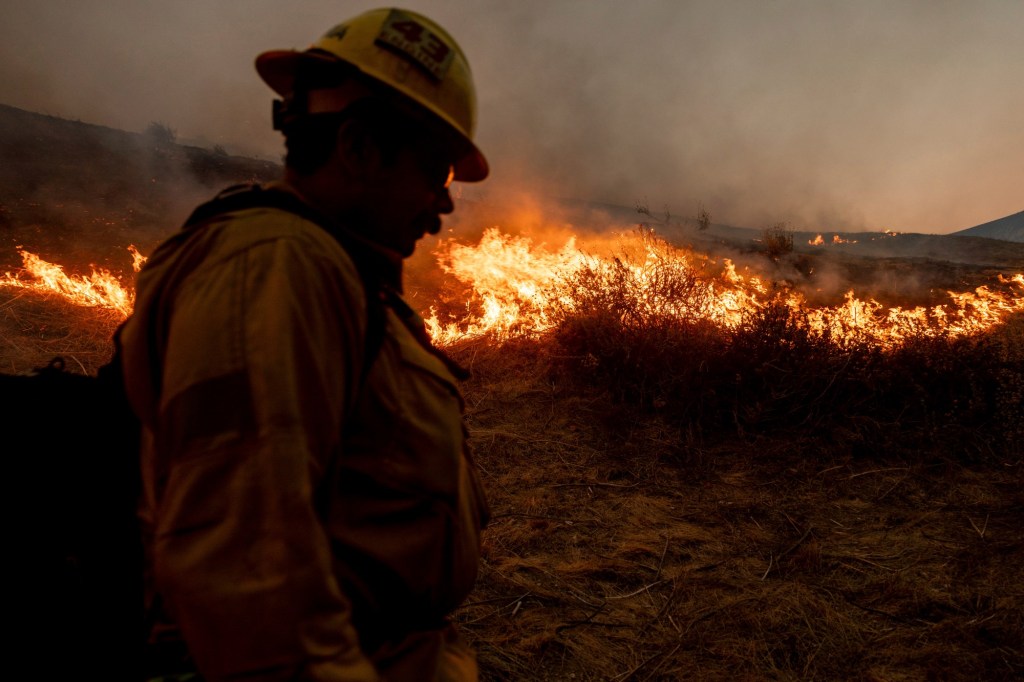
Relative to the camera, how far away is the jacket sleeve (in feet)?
2.57

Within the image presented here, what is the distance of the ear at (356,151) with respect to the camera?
47.9 inches

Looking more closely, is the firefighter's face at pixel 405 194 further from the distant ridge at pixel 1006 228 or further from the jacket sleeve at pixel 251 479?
the distant ridge at pixel 1006 228

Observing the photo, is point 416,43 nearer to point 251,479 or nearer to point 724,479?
point 251,479

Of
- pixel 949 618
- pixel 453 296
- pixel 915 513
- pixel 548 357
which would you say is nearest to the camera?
pixel 949 618

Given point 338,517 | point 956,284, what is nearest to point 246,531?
point 338,517

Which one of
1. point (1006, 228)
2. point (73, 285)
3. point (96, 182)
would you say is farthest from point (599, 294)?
point (1006, 228)

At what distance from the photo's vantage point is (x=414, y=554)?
1106mm

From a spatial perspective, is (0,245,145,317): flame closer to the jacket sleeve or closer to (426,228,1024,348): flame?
(426,228,1024,348): flame

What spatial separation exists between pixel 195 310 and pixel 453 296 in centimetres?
955

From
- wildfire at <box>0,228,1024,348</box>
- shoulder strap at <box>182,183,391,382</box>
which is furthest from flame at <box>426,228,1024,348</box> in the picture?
shoulder strap at <box>182,183,391,382</box>

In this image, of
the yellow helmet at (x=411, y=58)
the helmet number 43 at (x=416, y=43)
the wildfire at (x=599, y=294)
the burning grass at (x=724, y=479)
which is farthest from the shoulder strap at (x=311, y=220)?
the wildfire at (x=599, y=294)

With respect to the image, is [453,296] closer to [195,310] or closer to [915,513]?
[915,513]

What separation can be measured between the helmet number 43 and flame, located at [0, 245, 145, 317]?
906 centimetres

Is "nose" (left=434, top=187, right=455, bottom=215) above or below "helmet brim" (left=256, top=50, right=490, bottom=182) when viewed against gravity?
below
